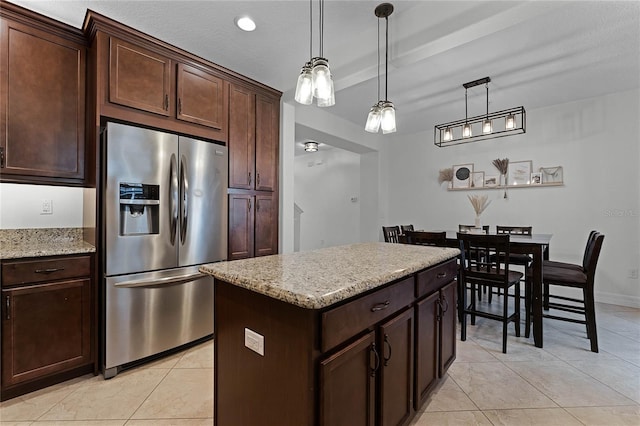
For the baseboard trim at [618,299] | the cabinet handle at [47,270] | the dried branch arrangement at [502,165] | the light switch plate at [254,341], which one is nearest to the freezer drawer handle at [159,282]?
the cabinet handle at [47,270]

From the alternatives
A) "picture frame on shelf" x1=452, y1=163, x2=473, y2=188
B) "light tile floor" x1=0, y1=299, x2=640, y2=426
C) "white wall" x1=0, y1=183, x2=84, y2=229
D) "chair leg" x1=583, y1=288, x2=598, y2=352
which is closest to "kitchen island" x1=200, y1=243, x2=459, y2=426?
"light tile floor" x1=0, y1=299, x2=640, y2=426

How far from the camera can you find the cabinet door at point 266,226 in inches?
124

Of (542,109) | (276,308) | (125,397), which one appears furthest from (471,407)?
(542,109)

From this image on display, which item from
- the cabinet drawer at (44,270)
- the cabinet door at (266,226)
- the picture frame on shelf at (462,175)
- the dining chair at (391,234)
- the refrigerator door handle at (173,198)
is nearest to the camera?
the cabinet drawer at (44,270)

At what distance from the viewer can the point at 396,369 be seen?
4.37 feet

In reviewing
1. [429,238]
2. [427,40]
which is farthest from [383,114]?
[429,238]

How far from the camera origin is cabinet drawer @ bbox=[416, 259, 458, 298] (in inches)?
60.4

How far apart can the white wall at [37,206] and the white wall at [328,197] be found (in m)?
Answer: 4.88

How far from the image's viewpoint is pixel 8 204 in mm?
2213

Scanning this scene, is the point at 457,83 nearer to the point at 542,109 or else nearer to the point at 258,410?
the point at 542,109

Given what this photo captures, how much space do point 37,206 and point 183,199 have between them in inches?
45.3

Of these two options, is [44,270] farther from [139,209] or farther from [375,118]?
[375,118]

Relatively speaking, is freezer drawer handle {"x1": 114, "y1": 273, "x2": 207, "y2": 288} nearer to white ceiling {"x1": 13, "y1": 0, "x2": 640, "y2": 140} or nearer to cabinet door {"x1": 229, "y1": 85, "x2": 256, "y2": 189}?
cabinet door {"x1": 229, "y1": 85, "x2": 256, "y2": 189}

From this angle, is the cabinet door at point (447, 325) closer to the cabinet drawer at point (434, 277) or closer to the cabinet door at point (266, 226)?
the cabinet drawer at point (434, 277)
